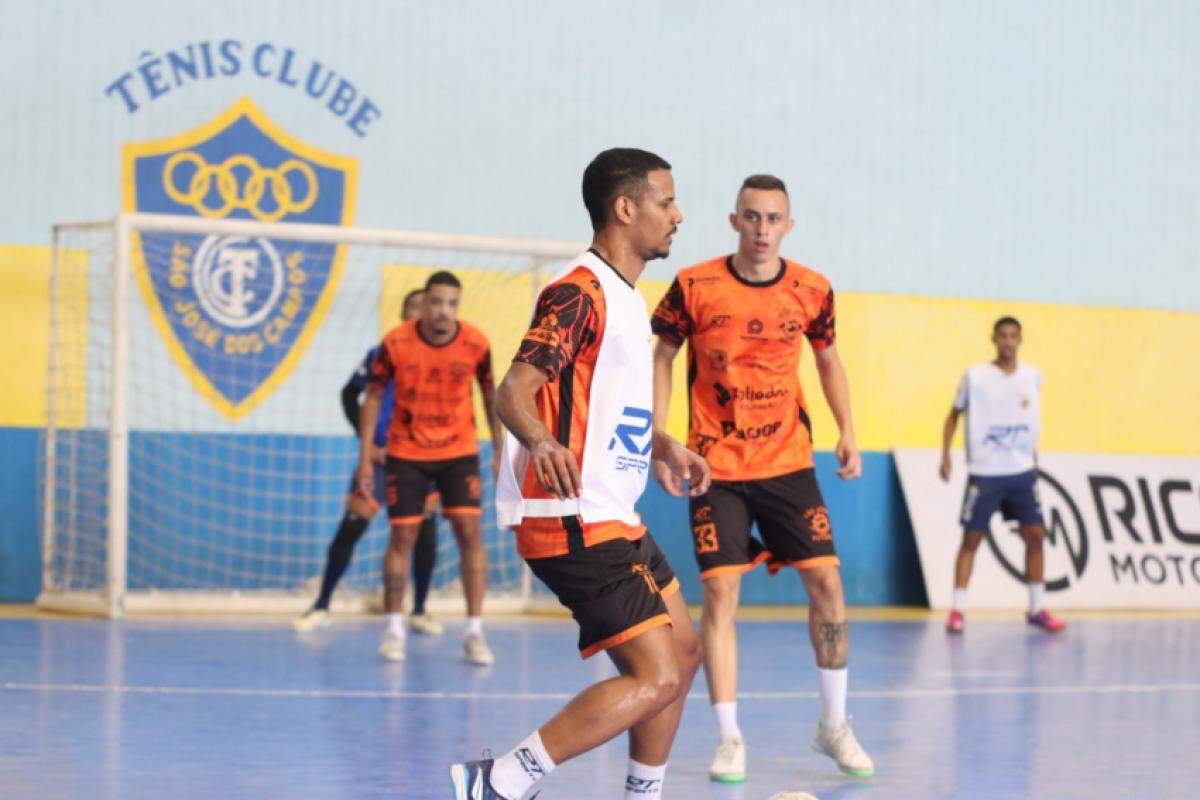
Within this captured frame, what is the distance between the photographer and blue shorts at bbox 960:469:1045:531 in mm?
11250

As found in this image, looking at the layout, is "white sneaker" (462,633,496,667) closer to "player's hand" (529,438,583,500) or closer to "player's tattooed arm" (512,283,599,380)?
"player's tattooed arm" (512,283,599,380)

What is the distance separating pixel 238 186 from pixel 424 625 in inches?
149

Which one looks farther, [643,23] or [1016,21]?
[1016,21]

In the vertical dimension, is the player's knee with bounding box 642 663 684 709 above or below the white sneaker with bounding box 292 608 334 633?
above

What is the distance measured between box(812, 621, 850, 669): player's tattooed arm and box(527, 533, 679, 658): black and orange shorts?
1.82 m

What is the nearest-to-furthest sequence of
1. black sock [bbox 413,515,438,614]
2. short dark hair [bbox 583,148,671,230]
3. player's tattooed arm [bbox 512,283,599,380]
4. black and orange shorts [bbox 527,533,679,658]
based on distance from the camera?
1. player's tattooed arm [bbox 512,283,599,380]
2. black and orange shorts [bbox 527,533,679,658]
3. short dark hair [bbox 583,148,671,230]
4. black sock [bbox 413,515,438,614]

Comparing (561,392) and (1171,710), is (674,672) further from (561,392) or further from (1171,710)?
(1171,710)

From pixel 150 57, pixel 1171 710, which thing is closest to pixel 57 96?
pixel 150 57

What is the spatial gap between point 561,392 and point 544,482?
1.23 feet

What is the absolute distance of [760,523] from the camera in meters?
6.07

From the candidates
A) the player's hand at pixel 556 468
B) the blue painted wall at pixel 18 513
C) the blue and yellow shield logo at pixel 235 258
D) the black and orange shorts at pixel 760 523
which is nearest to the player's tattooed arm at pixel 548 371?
the player's hand at pixel 556 468

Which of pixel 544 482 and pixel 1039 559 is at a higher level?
pixel 544 482

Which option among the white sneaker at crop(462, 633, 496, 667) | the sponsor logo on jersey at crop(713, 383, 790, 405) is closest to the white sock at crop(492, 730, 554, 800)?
the sponsor logo on jersey at crop(713, 383, 790, 405)

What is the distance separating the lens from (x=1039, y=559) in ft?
37.3
